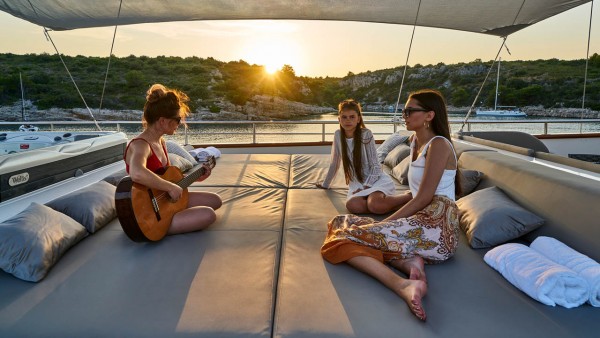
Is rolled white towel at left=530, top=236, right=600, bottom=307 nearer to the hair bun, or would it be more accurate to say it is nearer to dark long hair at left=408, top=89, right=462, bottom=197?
dark long hair at left=408, top=89, right=462, bottom=197

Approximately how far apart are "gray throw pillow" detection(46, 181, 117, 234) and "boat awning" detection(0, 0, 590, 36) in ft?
8.44

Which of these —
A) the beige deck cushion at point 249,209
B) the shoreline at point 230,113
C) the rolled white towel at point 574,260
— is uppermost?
the shoreline at point 230,113

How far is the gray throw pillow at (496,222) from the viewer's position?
183cm

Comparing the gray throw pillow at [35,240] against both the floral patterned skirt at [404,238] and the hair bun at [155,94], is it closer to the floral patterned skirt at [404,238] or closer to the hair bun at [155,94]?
the hair bun at [155,94]

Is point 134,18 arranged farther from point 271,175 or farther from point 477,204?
point 477,204

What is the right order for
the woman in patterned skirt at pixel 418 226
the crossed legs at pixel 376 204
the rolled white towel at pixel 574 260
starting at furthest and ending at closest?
the crossed legs at pixel 376 204 → the woman in patterned skirt at pixel 418 226 → the rolled white towel at pixel 574 260

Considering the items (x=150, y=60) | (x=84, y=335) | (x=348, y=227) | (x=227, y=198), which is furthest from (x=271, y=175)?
(x=150, y=60)

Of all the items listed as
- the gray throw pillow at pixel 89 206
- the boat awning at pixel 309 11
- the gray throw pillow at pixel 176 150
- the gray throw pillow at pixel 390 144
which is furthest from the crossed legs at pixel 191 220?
the boat awning at pixel 309 11

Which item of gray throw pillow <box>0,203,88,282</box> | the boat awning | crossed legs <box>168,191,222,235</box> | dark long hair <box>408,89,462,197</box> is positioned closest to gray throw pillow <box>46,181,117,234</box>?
gray throw pillow <box>0,203,88,282</box>

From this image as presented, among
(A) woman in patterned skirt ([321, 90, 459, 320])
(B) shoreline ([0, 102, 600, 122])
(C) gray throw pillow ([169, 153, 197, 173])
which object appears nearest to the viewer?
(A) woman in patterned skirt ([321, 90, 459, 320])

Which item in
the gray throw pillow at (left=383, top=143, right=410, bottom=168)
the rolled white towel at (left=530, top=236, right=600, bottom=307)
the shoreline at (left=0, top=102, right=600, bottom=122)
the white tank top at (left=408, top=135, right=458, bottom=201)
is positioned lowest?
the rolled white towel at (left=530, top=236, right=600, bottom=307)

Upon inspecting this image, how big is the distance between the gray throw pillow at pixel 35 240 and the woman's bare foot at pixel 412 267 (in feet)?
4.79

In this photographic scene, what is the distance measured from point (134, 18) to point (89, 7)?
64cm

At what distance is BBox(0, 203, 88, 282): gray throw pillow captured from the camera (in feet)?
4.91
